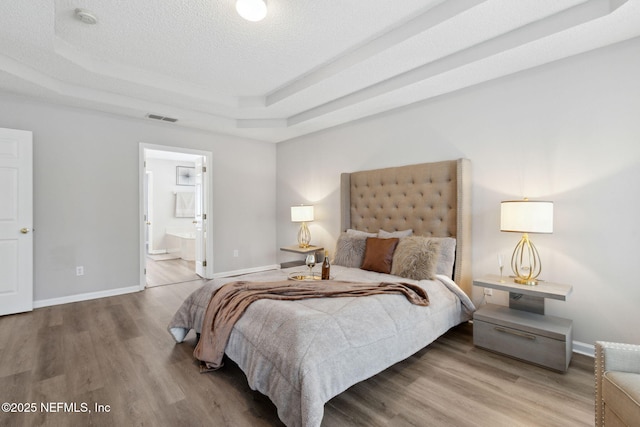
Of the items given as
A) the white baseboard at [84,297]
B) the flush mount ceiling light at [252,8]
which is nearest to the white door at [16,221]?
the white baseboard at [84,297]

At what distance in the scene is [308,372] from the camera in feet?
5.16

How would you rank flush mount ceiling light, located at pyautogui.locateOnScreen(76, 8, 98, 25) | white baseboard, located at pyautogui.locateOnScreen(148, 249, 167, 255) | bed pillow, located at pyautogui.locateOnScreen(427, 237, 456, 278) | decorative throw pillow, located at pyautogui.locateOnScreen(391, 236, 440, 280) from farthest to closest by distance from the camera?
white baseboard, located at pyautogui.locateOnScreen(148, 249, 167, 255)
bed pillow, located at pyautogui.locateOnScreen(427, 237, 456, 278)
decorative throw pillow, located at pyautogui.locateOnScreen(391, 236, 440, 280)
flush mount ceiling light, located at pyautogui.locateOnScreen(76, 8, 98, 25)

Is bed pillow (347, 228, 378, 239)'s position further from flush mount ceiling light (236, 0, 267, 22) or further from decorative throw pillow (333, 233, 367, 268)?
flush mount ceiling light (236, 0, 267, 22)

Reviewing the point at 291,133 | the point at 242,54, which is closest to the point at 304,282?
the point at 242,54

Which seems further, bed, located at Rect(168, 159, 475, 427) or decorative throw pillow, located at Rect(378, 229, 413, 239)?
decorative throw pillow, located at Rect(378, 229, 413, 239)

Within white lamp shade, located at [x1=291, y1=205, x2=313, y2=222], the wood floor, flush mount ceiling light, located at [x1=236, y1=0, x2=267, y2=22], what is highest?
flush mount ceiling light, located at [x1=236, y1=0, x2=267, y2=22]

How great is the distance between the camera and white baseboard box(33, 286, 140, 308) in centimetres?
373

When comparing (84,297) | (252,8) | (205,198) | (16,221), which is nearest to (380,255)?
(252,8)

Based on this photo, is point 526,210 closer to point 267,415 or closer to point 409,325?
point 409,325

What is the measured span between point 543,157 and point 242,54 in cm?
302

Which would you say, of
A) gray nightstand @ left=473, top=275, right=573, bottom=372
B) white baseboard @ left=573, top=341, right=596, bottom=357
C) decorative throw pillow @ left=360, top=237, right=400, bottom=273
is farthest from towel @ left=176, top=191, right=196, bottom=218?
white baseboard @ left=573, top=341, right=596, bottom=357

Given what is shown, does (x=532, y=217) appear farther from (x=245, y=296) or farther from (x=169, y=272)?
(x=169, y=272)

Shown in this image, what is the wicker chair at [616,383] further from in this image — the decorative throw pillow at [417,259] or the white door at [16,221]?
the white door at [16,221]

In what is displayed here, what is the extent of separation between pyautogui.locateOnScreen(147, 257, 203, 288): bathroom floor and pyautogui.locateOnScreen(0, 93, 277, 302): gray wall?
0.64 m
